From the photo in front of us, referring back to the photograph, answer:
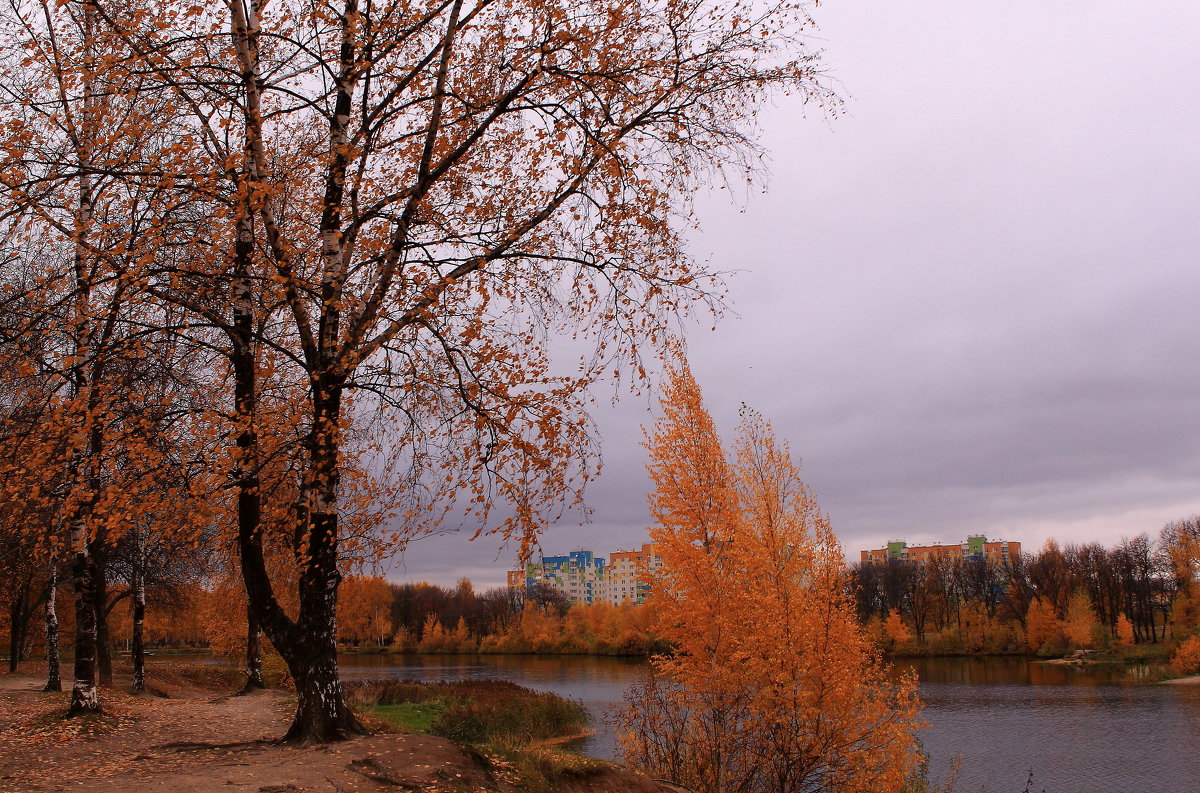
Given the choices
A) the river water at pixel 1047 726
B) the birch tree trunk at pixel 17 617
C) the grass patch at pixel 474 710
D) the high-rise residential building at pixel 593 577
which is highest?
the birch tree trunk at pixel 17 617

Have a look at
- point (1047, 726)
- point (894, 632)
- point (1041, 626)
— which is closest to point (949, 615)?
point (1041, 626)

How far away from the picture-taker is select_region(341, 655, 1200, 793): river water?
808 inches

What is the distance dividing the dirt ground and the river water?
9.32 metres

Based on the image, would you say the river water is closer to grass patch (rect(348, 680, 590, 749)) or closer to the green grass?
grass patch (rect(348, 680, 590, 749))

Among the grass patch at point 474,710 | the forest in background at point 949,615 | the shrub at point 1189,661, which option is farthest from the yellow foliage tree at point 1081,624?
the grass patch at point 474,710

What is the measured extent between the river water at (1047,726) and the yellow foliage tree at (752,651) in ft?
→ 12.2

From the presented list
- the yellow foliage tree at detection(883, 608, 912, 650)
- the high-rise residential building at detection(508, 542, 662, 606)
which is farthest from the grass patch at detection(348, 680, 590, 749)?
the high-rise residential building at detection(508, 542, 662, 606)

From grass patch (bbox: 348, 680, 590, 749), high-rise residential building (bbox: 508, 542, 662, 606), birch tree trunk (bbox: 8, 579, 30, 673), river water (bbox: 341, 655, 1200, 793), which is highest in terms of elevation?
birch tree trunk (bbox: 8, 579, 30, 673)

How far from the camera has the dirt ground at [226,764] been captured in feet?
22.7

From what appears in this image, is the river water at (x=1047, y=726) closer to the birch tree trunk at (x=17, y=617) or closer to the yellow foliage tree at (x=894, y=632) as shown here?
the yellow foliage tree at (x=894, y=632)

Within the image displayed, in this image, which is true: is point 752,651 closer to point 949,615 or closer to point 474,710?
point 474,710

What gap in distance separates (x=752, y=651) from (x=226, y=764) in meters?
8.84

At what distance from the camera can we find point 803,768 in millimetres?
12523

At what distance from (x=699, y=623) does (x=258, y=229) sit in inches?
Answer: 413
